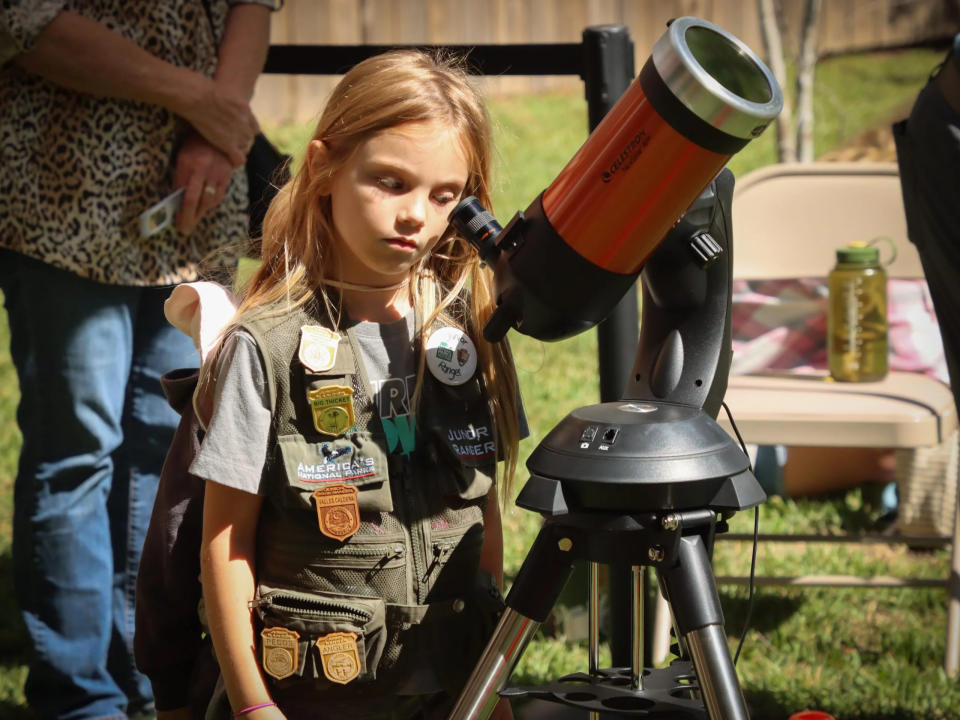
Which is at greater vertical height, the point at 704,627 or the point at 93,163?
the point at 93,163

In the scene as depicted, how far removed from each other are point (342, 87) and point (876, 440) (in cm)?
156

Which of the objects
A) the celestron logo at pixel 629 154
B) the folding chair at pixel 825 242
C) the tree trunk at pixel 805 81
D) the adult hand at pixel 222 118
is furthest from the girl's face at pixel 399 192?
the tree trunk at pixel 805 81

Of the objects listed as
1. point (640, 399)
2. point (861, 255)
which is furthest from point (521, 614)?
point (861, 255)

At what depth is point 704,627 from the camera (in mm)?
1324

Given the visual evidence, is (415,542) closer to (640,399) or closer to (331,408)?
(331,408)

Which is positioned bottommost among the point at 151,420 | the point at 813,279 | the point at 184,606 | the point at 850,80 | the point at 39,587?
the point at 39,587

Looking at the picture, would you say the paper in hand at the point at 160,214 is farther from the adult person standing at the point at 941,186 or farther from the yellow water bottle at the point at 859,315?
the yellow water bottle at the point at 859,315

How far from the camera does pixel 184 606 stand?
171 centimetres

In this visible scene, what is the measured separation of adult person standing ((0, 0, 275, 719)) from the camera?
7.43ft

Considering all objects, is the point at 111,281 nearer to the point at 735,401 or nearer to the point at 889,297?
the point at 735,401

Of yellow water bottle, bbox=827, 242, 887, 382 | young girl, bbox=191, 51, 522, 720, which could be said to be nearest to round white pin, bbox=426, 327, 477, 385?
young girl, bbox=191, 51, 522, 720

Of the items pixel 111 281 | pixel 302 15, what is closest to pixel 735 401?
pixel 111 281

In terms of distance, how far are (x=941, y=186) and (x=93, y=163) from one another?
160 centimetres

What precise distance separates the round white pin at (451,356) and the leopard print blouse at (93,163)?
2.30 feet
